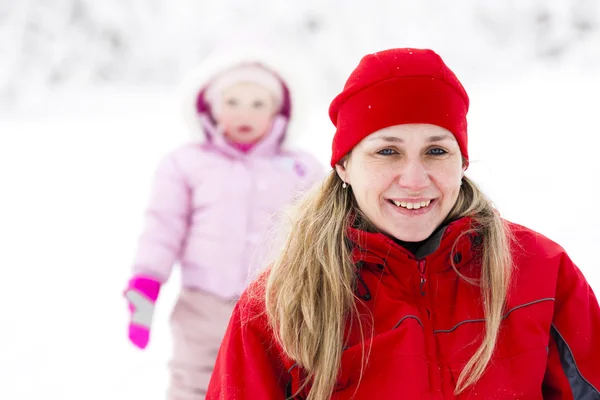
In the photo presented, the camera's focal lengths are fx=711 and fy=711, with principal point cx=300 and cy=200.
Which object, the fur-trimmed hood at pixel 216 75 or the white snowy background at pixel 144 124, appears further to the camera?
the white snowy background at pixel 144 124

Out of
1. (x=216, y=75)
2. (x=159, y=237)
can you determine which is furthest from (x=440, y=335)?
(x=216, y=75)

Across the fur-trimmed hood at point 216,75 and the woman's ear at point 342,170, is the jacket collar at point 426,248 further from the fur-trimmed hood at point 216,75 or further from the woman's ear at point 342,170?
the fur-trimmed hood at point 216,75

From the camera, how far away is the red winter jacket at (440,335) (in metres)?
1.64

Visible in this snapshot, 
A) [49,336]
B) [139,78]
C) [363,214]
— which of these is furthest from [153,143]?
[363,214]

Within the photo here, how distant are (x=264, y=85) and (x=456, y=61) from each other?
23.5ft

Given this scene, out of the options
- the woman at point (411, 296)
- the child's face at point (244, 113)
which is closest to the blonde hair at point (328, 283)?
the woman at point (411, 296)

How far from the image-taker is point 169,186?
3154 millimetres

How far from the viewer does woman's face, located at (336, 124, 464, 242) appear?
1725mm

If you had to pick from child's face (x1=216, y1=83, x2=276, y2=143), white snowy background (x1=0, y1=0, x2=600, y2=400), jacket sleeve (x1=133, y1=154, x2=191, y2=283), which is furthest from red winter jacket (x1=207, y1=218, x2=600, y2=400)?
child's face (x1=216, y1=83, x2=276, y2=143)

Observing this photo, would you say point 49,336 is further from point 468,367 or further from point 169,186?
point 468,367

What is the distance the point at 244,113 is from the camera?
10.9 ft

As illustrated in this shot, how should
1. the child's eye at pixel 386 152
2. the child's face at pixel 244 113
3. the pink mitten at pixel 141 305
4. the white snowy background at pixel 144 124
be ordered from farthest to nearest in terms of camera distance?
1. the white snowy background at pixel 144 124
2. the child's face at pixel 244 113
3. the pink mitten at pixel 141 305
4. the child's eye at pixel 386 152

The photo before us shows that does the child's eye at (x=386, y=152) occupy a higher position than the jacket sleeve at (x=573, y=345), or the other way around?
the child's eye at (x=386, y=152)

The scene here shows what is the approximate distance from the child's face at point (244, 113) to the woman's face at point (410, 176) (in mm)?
1582
